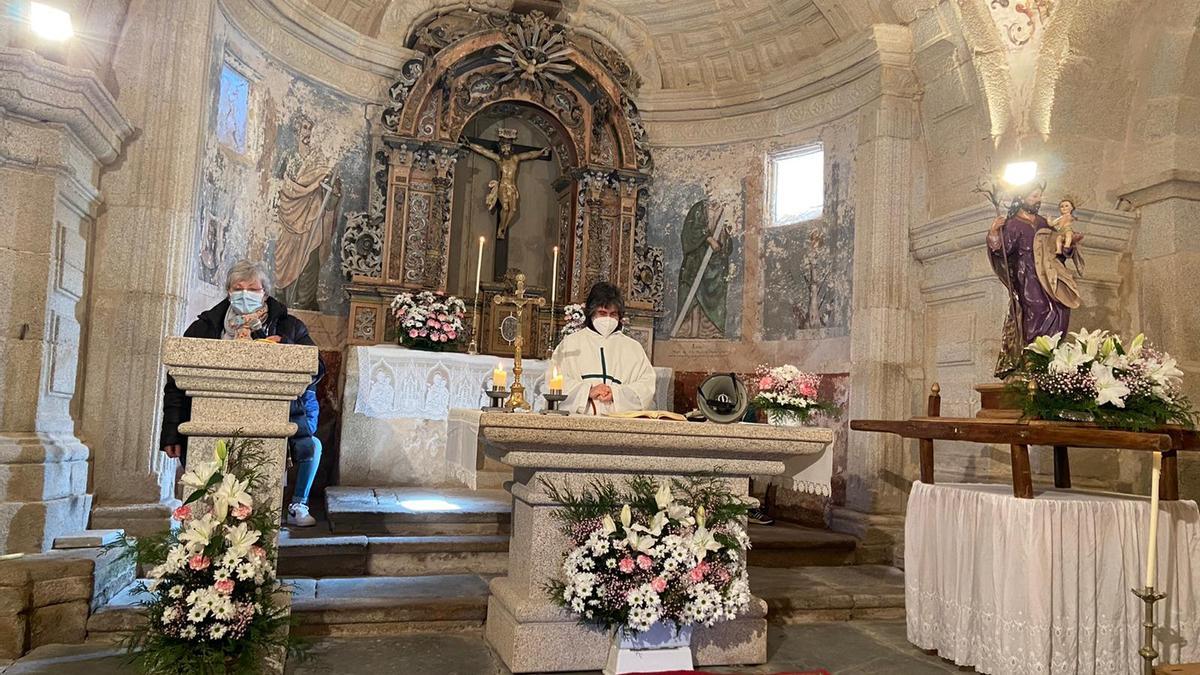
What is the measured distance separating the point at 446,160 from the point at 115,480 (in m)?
4.97

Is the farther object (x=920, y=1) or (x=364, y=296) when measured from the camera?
(x=364, y=296)

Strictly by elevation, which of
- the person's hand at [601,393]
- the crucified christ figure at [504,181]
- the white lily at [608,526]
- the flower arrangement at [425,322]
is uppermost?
the crucified christ figure at [504,181]

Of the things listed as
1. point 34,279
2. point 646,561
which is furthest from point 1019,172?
point 34,279

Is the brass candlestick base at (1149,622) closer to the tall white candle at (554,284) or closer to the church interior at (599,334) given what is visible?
the church interior at (599,334)

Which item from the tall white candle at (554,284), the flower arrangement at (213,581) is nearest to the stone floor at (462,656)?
the flower arrangement at (213,581)

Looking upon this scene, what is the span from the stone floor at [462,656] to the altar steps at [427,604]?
11 cm

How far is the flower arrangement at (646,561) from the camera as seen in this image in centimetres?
424

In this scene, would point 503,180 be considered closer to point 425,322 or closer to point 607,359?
point 425,322

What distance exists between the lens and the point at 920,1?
8.23 meters

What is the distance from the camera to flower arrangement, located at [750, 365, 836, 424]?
5395 mm

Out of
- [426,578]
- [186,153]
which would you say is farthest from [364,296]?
[426,578]

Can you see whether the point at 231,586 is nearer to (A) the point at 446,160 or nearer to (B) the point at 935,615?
(B) the point at 935,615

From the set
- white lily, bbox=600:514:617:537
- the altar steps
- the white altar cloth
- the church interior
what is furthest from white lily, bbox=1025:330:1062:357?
white lily, bbox=600:514:617:537

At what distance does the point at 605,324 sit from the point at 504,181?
199 inches
